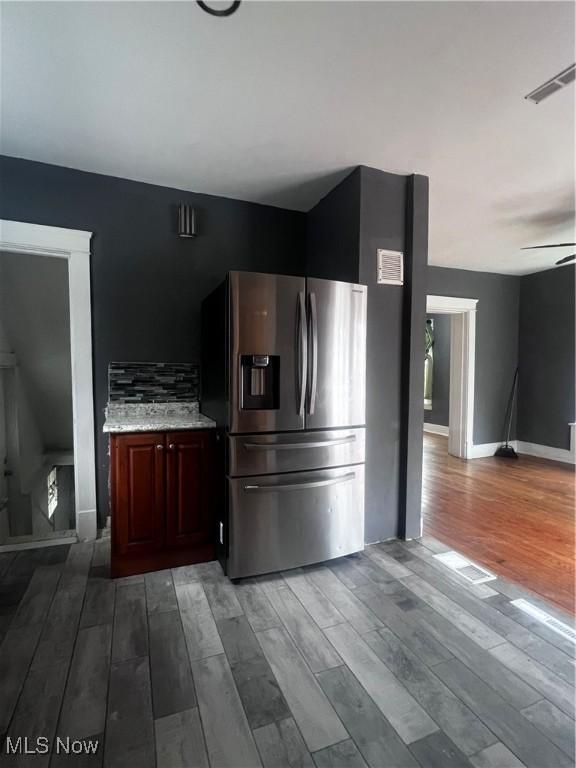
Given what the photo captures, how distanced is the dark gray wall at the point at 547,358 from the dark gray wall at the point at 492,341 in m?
0.17

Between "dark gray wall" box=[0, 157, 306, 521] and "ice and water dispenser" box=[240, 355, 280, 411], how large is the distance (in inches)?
36.9

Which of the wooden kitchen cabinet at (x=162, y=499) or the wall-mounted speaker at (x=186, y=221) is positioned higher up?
the wall-mounted speaker at (x=186, y=221)

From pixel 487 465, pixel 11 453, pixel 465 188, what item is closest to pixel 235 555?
pixel 465 188

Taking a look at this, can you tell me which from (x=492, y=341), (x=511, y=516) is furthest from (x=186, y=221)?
(x=492, y=341)

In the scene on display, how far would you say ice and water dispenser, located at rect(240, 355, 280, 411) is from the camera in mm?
2174

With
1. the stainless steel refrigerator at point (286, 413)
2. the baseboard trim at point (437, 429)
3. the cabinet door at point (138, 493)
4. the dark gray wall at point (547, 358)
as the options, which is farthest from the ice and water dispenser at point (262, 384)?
the baseboard trim at point (437, 429)

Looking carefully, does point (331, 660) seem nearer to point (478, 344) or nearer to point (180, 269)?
point (180, 269)

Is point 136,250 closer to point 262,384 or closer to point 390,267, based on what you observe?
point 262,384

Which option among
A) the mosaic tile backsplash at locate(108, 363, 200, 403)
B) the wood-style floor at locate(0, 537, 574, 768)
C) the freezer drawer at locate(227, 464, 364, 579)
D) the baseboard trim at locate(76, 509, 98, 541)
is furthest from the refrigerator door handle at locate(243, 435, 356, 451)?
the baseboard trim at locate(76, 509, 98, 541)

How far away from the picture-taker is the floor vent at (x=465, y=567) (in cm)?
224

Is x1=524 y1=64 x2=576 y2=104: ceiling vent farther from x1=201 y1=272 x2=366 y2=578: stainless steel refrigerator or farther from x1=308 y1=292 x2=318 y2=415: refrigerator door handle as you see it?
x1=308 y1=292 x2=318 y2=415: refrigerator door handle

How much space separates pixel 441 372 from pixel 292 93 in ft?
19.9

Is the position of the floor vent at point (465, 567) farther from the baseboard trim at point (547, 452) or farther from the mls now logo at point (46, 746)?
the baseboard trim at point (547, 452)

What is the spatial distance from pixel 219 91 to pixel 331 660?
2732mm
